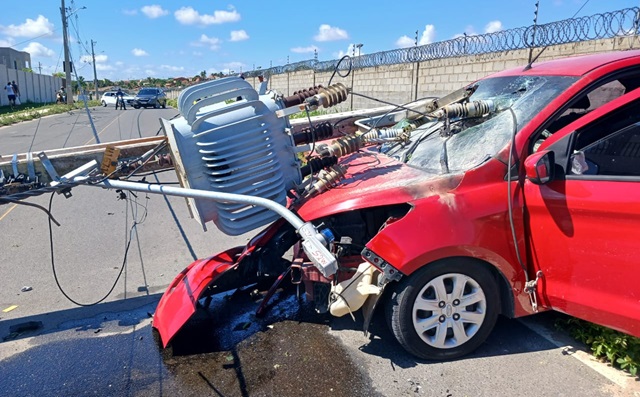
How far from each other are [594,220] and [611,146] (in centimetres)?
53

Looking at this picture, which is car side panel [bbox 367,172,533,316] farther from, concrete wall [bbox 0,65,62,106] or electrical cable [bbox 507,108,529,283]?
concrete wall [bbox 0,65,62,106]

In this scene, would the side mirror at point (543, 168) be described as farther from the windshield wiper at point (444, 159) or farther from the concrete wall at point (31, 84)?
the concrete wall at point (31, 84)

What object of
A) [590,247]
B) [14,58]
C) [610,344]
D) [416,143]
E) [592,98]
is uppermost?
[14,58]

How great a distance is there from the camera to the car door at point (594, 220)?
288cm

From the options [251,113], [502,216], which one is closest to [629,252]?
[502,216]

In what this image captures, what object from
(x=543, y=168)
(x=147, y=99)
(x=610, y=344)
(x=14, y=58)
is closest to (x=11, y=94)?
(x=147, y=99)

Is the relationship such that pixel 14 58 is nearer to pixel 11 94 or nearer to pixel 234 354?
pixel 11 94

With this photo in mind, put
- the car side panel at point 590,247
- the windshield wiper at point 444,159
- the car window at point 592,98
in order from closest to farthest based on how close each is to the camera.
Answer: the car side panel at point 590,247 < the car window at point 592,98 < the windshield wiper at point 444,159

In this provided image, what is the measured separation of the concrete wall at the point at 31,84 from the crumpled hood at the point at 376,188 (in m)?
43.4

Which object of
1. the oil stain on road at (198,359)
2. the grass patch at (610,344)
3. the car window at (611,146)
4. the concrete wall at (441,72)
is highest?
the concrete wall at (441,72)

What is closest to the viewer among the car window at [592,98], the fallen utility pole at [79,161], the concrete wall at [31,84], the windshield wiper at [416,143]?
the car window at [592,98]

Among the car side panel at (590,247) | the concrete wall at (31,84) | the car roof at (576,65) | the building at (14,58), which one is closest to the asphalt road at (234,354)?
the car side panel at (590,247)

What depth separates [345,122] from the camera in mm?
5180

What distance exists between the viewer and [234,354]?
140 inches
